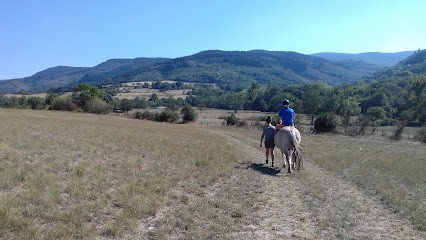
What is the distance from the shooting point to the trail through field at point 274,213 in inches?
253

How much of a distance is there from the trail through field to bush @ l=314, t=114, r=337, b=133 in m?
41.8

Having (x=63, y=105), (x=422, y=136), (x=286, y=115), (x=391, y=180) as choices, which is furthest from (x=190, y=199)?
(x=63, y=105)

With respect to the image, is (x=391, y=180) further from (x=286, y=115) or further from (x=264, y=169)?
(x=264, y=169)

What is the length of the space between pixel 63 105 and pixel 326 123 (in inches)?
2681

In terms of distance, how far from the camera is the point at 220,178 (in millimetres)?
11500

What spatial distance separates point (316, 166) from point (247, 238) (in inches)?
428

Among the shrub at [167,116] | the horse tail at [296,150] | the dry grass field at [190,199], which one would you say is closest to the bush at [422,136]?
the dry grass field at [190,199]

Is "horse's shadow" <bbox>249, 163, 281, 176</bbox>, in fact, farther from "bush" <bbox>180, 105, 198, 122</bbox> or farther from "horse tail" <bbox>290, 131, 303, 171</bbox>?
"bush" <bbox>180, 105, 198, 122</bbox>

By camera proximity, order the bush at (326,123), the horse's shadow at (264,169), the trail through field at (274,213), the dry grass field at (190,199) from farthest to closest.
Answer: the bush at (326,123)
the horse's shadow at (264,169)
the trail through field at (274,213)
the dry grass field at (190,199)

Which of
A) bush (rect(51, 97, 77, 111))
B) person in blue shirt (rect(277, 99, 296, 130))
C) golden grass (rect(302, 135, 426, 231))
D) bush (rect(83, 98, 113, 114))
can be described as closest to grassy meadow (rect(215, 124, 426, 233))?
golden grass (rect(302, 135, 426, 231))

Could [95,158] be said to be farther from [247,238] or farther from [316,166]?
[316,166]

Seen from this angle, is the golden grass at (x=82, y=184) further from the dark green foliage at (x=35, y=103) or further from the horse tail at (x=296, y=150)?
the dark green foliage at (x=35, y=103)

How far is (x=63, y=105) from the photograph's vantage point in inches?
3118

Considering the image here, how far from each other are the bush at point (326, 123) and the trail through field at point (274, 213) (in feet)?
137
